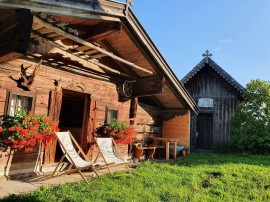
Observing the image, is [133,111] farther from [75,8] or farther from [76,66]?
[75,8]

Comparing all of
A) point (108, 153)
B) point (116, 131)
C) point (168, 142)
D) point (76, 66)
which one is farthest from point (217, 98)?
point (76, 66)

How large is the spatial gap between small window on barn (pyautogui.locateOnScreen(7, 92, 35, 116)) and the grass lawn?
80.4 inches

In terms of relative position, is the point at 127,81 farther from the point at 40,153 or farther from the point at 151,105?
the point at 40,153

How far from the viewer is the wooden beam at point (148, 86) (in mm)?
8578

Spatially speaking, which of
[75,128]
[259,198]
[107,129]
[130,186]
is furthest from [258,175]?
[75,128]

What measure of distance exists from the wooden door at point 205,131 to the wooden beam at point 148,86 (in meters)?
8.57

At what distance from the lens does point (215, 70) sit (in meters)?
15.7

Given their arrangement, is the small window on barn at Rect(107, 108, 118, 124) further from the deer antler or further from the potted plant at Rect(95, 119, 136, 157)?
the deer antler

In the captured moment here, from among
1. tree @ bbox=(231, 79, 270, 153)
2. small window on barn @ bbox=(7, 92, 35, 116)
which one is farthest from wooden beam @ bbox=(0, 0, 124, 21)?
tree @ bbox=(231, 79, 270, 153)

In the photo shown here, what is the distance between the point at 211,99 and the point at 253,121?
309 centimetres

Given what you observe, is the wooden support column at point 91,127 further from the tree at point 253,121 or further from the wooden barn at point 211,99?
the wooden barn at point 211,99

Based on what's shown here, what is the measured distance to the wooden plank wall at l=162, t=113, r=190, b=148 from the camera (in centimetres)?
1132

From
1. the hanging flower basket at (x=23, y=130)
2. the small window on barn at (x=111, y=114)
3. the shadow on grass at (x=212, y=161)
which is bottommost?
the shadow on grass at (x=212, y=161)

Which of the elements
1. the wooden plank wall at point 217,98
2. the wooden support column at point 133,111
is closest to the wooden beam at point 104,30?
the wooden support column at point 133,111
